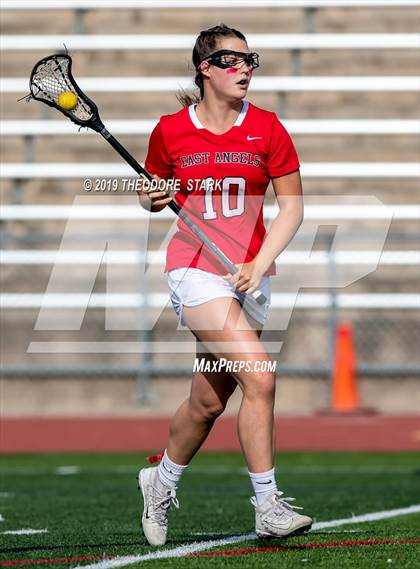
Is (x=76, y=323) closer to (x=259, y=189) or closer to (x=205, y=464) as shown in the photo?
(x=205, y=464)

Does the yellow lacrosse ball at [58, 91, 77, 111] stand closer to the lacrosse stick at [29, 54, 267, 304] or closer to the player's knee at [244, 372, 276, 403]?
the lacrosse stick at [29, 54, 267, 304]

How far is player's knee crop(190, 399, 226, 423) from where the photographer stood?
4340mm

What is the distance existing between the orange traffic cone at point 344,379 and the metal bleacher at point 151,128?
44.8 inches

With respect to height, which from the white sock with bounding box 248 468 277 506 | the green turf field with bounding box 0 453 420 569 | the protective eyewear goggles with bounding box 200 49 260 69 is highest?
the protective eyewear goggles with bounding box 200 49 260 69

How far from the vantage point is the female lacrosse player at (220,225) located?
4.24 m

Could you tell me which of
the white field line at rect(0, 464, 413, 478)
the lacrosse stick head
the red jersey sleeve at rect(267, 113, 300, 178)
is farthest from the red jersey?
the white field line at rect(0, 464, 413, 478)

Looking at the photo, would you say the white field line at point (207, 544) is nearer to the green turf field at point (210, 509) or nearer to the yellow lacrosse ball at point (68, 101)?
the green turf field at point (210, 509)

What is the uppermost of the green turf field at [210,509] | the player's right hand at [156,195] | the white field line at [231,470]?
the player's right hand at [156,195]

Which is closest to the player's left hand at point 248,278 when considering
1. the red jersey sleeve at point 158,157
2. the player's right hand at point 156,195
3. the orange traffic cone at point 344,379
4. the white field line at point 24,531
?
the player's right hand at point 156,195

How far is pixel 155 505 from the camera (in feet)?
14.6

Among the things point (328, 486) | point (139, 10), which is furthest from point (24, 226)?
point (328, 486)

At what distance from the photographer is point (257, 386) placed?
414cm

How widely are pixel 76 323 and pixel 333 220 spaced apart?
2.34 m

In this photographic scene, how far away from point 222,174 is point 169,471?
101 cm
